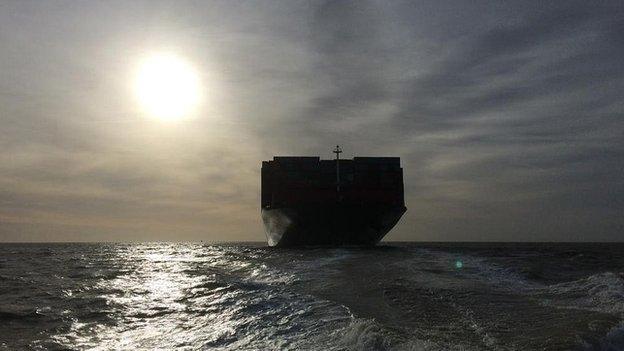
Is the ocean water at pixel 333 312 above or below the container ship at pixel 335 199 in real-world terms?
below

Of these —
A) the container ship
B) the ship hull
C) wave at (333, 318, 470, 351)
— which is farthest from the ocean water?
the container ship

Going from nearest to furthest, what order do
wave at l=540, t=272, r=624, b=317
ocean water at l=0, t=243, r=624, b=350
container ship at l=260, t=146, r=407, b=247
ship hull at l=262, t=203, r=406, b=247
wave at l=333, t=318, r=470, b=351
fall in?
wave at l=333, t=318, r=470, b=351 < ocean water at l=0, t=243, r=624, b=350 < wave at l=540, t=272, r=624, b=317 < ship hull at l=262, t=203, r=406, b=247 < container ship at l=260, t=146, r=407, b=247

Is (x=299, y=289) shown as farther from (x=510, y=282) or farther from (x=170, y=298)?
(x=510, y=282)

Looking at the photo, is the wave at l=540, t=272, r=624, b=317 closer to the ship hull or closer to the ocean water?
the ocean water

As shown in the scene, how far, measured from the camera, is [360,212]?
45219 mm

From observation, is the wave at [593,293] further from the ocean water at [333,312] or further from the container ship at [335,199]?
the container ship at [335,199]

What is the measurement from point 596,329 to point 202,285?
12.0 metres

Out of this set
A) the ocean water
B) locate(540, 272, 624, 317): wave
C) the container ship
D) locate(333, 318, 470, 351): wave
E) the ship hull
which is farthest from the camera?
the container ship

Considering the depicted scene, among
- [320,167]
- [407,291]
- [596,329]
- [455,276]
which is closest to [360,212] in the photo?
[320,167]

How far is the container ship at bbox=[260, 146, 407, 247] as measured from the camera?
4531 cm

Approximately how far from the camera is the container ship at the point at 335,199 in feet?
149

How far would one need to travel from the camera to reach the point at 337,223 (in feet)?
150

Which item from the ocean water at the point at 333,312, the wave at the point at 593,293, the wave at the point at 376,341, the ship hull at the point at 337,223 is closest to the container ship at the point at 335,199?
the ship hull at the point at 337,223

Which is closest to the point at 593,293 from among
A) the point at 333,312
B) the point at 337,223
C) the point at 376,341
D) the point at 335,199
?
the point at 333,312
